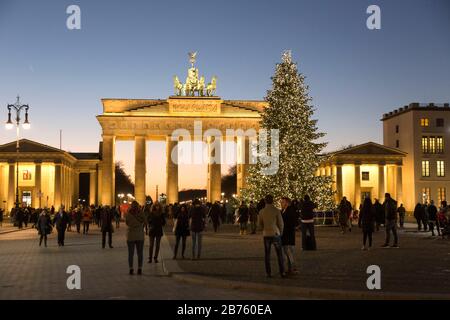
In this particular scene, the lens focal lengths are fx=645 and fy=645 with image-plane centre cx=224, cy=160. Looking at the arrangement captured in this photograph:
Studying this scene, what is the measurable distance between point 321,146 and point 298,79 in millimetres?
4458

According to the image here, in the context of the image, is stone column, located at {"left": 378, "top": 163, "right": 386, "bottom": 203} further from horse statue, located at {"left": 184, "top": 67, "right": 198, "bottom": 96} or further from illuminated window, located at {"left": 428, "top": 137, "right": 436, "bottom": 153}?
horse statue, located at {"left": 184, "top": 67, "right": 198, "bottom": 96}

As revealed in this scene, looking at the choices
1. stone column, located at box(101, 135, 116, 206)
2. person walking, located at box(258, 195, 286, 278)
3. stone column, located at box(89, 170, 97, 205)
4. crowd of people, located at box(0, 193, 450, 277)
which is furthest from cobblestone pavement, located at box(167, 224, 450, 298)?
stone column, located at box(89, 170, 97, 205)

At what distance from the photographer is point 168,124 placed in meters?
80.2

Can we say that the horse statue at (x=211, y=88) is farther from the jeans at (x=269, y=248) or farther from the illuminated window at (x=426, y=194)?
the jeans at (x=269, y=248)

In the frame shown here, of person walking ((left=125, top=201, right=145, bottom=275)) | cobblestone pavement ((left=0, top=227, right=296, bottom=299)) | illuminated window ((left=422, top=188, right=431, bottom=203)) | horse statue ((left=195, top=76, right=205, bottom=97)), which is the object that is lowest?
cobblestone pavement ((left=0, top=227, right=296, bottom=299))

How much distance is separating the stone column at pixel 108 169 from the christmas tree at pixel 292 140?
41.7 metres

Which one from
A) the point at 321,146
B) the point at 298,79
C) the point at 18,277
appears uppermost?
the point at 298,79

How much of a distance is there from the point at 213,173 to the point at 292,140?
4141 cm

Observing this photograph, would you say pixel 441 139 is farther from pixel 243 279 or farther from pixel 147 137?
pixel 243 279

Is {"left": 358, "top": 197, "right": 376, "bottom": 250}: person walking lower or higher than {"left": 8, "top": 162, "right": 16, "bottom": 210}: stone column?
lower

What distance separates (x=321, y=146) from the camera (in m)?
40.7

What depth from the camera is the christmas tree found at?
39438mm

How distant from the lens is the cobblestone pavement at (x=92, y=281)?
1282 cm
